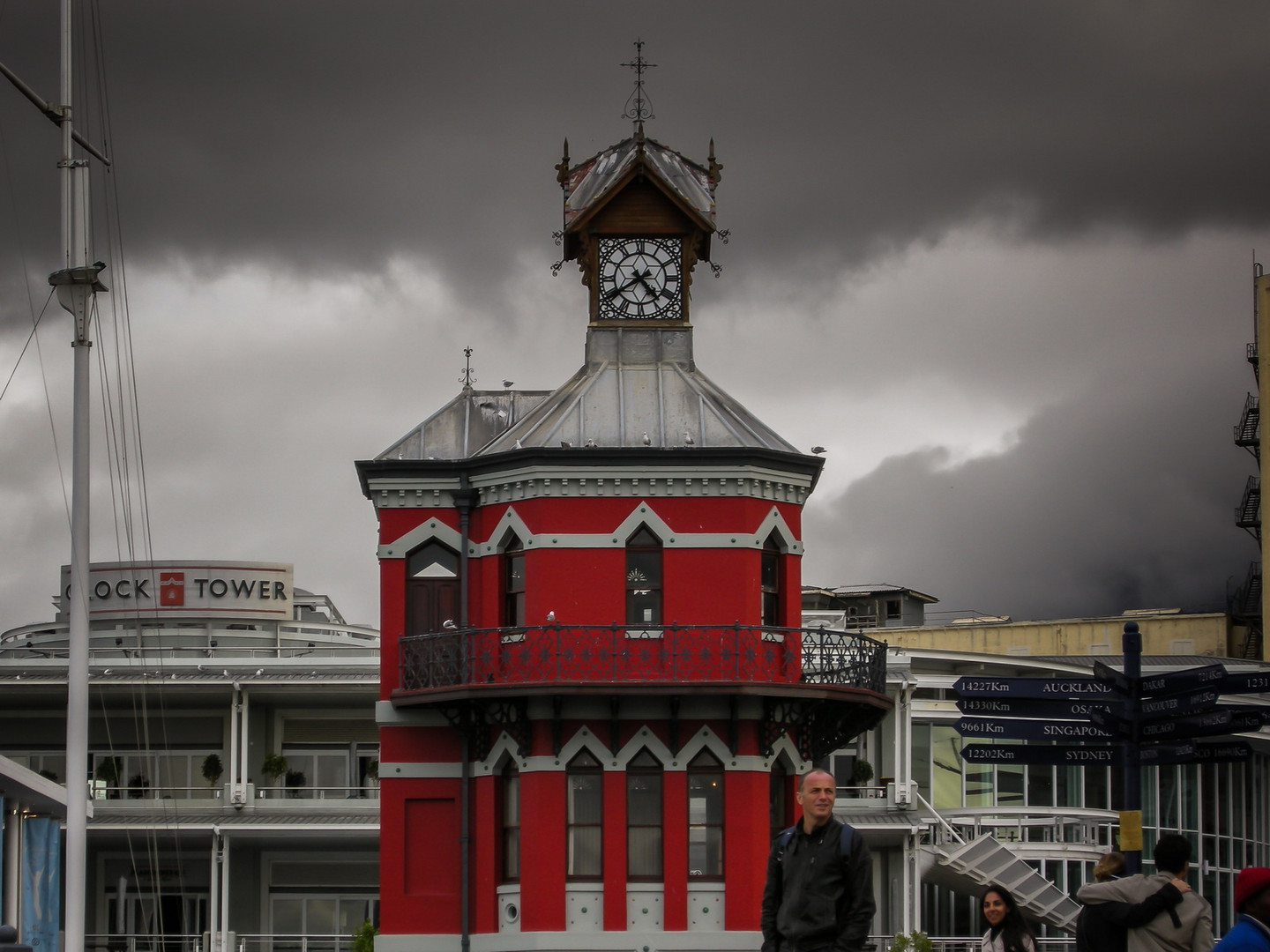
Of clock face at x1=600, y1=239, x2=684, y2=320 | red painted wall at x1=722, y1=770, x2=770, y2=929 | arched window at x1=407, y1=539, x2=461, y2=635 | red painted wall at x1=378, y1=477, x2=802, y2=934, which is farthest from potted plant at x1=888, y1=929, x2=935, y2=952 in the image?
clock face at x1=600, y1=239, x2=684, y2=320

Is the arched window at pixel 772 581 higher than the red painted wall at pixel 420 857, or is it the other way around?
the arched window at pixel 772 581

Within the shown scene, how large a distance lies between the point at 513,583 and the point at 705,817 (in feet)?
16.0

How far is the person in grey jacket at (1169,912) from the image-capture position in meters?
14.9

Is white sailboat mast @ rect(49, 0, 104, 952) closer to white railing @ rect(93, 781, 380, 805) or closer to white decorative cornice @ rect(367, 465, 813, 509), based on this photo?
white decorative cornice @ rect(367, 465, 813, 509)

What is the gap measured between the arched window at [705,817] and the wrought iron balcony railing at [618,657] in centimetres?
156

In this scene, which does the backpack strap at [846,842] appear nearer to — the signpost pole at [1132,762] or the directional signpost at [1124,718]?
the directional signpost at [1124,718]

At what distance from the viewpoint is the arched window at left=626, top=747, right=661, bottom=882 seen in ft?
108

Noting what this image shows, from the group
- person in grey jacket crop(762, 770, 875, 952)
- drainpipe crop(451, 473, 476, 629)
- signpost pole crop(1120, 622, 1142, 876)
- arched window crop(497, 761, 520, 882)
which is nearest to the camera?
person in grey jacket crop(762, 770, 875, 952)

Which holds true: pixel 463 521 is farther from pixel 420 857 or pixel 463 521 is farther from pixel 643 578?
pixel 420 857

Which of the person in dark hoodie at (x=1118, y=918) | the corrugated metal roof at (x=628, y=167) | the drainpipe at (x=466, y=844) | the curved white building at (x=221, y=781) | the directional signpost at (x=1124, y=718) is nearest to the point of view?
the person in dark hoodie at (x=1118, y=918)

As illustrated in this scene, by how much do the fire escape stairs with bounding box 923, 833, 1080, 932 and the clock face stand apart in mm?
17965

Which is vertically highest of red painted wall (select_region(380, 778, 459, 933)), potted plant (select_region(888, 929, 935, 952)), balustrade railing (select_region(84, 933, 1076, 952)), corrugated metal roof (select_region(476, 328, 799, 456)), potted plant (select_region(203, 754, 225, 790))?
corrugated metal roof (select_region(476, 328, 799, 456))

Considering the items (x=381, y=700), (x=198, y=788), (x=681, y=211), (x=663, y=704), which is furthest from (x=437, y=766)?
(x=198, y=788)

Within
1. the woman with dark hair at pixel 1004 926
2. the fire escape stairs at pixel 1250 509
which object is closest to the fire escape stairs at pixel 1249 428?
the fire escape stairs at pixel 1250 509
